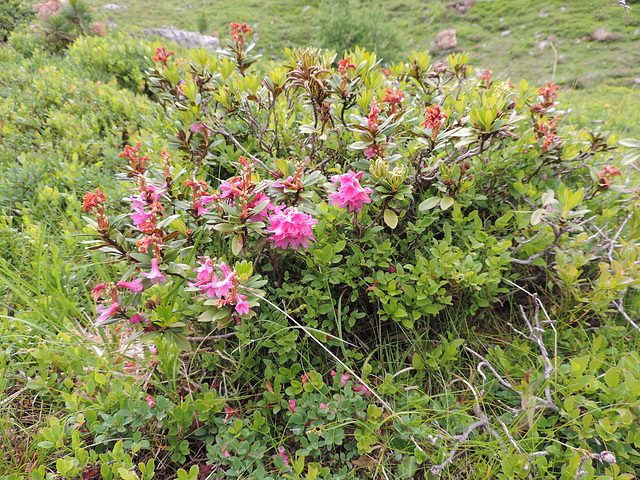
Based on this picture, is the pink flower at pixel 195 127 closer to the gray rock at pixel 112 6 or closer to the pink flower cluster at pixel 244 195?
the pink flower cluster at pixel 244 195

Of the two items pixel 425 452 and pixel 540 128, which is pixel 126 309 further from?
pixel 540 128

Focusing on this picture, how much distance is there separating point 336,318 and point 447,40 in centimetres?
1665

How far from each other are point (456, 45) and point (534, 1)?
163 inches

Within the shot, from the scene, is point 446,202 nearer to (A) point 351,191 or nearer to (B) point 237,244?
(A) point 351,191

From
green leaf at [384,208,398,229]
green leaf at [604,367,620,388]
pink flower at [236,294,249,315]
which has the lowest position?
Answer: green leaf at [604,367,620,388]

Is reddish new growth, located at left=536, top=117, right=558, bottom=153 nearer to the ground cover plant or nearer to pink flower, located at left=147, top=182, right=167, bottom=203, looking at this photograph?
the ground cover plant

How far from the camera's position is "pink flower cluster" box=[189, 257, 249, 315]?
4.06 ft

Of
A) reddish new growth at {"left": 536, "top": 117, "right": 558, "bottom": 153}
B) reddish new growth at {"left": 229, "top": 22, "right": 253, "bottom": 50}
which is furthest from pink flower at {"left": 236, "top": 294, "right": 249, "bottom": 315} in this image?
reddish new growth at {"left": 536, "top": 117, "right": 558, "bottom": 153}

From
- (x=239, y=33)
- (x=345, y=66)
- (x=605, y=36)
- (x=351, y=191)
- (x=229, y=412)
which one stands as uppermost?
(x=239, y=33)

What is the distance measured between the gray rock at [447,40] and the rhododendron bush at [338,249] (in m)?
14.9

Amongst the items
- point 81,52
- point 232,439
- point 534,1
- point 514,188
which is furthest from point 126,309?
point 534,1

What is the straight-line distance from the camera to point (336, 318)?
1688mm

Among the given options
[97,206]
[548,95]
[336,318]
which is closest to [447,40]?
[548,95]

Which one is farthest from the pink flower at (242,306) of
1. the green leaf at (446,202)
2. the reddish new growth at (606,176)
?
the reddish new growth at (606,176)
